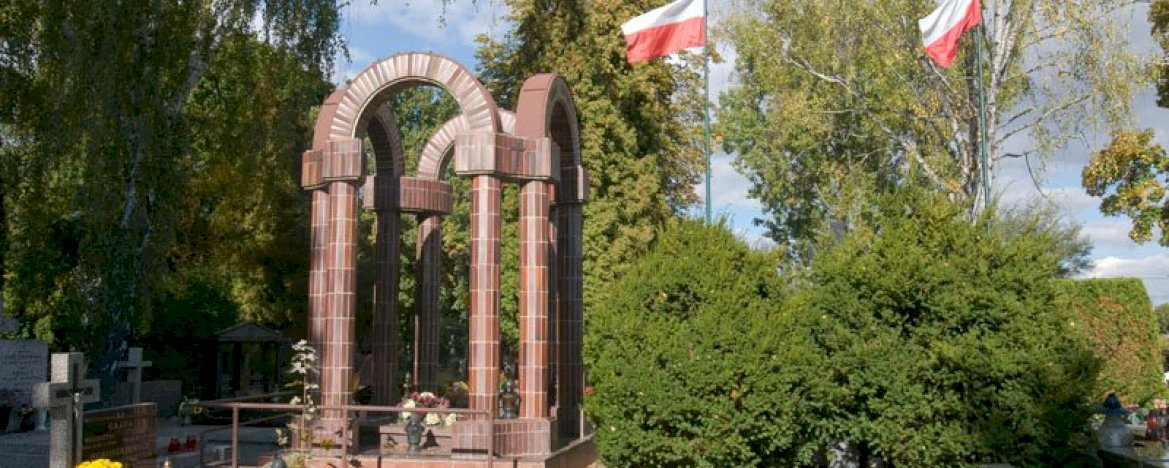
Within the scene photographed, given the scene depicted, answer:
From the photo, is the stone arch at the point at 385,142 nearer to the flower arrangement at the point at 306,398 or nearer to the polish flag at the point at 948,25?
the flower arrangement at the point at 306,398

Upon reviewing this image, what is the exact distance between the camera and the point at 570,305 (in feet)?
53.8

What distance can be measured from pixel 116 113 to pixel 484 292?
9.21m

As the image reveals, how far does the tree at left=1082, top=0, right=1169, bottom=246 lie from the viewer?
72.0 ft

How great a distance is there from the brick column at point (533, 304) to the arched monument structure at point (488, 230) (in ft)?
0.05

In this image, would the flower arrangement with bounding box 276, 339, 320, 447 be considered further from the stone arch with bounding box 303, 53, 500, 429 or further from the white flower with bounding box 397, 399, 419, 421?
the white flower with bounding box 397, 399, 419, 421

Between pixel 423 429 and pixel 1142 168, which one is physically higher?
pixel 1142 168

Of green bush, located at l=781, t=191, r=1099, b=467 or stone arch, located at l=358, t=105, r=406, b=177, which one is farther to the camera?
stone arch, located at l=358, t=105, r=406, b=177

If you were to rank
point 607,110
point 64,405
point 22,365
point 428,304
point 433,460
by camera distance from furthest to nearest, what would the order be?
point 607,110 → point 22,365 → point 428,304 → point 433,460 → point 64,405

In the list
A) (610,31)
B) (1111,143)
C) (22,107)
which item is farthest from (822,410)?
(610,31)

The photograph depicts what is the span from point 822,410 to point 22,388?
17.4 m

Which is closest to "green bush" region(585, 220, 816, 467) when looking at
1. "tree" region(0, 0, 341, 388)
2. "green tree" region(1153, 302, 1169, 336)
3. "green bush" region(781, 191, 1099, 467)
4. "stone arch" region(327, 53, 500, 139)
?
"green bush" region(781, 191, 1099, 467)

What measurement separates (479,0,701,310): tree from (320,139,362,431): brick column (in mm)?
13305

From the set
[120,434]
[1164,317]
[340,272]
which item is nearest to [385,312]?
[340,272]

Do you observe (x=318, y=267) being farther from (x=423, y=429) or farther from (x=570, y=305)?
(x=570, y=305)
